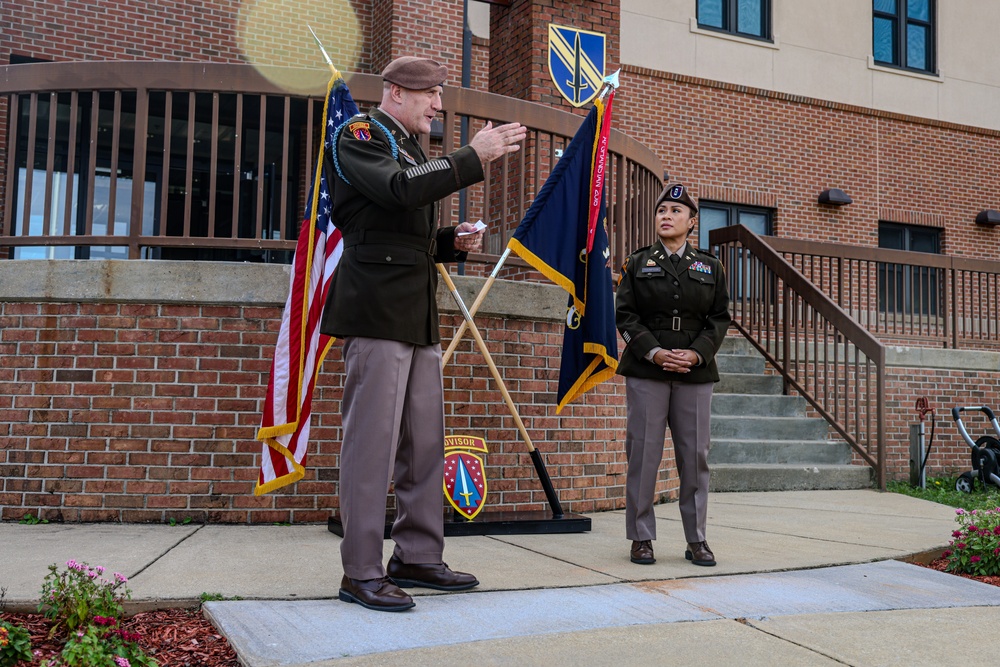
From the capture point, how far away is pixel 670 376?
16.0 feet

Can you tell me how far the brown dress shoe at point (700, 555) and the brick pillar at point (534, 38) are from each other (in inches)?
202

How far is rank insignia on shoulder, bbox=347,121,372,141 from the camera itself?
369cm

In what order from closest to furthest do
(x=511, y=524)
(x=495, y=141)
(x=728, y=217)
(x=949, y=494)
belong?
1. (x=495, y=141)
2. (x=511, y=524)
3. (x=949, y=494)
4. (x=728, y=217)

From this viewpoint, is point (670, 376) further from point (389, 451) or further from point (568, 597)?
point (389, 451)

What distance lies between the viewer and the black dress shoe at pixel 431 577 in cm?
388

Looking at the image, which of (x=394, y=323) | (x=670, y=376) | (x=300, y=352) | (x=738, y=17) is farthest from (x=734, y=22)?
(x=394, y=323)

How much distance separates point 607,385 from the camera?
6.76 metres

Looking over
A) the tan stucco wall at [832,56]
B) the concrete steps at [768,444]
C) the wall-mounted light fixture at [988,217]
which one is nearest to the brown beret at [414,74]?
the concrete steps at [768,444]

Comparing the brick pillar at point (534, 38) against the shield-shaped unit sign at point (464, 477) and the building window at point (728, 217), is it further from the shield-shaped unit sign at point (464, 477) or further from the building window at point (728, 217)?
the building window at point (728, 217)

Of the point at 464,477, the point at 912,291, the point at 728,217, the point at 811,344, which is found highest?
the point at 728,217

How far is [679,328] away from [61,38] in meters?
9.17

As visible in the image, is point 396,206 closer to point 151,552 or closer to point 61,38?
point 151,552

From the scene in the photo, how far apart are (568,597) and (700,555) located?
113cm

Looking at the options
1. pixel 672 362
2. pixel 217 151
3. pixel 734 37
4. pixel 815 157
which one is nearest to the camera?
pixel 672 362
